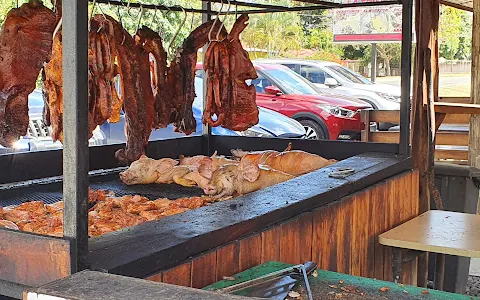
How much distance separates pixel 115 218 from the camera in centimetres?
358

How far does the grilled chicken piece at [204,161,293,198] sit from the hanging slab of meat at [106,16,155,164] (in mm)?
622

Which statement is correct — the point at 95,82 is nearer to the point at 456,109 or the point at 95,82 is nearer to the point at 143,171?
the point at 143,171

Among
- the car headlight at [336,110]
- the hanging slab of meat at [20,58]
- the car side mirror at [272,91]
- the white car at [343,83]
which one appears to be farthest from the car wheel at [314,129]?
the hanging slab of meat at [20,58]

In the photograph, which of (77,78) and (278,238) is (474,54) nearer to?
(278,238)

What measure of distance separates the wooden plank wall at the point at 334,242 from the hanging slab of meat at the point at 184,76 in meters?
1.68

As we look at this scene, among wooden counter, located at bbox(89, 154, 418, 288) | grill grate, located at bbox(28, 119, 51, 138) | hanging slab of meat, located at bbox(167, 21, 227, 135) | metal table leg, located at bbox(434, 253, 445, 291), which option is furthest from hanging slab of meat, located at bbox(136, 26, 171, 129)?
grill grate, located at bbox(28, 119, 51, 138)

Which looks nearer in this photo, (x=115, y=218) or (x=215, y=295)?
(x=215, y=295)

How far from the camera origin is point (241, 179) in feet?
14.4

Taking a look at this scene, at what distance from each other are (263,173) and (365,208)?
27.1 inches

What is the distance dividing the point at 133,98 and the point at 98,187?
25.7 inches

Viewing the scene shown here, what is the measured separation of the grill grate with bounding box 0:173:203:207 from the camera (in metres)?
4.31

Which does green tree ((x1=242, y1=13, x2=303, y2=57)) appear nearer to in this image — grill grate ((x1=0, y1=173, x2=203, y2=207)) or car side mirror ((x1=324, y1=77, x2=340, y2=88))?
car side mirror ((x1=324, y1=77, x2=340, y2=88))

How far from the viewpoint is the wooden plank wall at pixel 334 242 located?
2711 millimetres

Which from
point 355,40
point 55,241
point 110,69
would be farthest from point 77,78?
point 355,40
